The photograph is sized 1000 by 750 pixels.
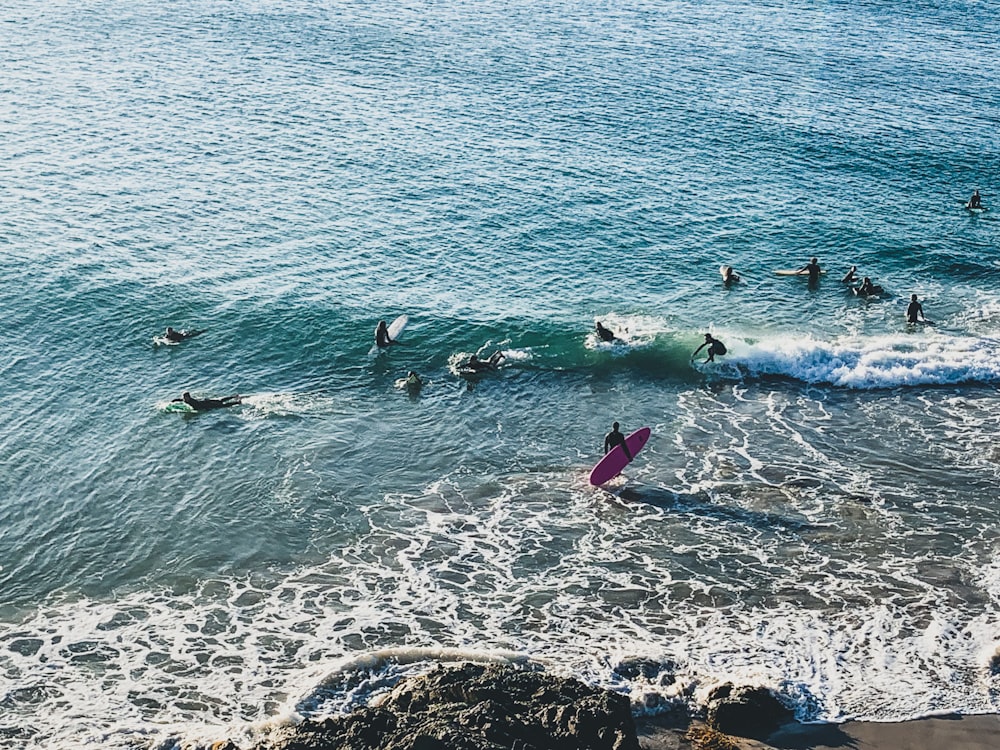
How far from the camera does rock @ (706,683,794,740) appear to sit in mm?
21703

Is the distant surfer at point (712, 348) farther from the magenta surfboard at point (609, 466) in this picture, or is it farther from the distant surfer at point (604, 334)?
the magenta surfboard at point (609, 466)

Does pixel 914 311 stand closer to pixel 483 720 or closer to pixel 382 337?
pixel 382 337

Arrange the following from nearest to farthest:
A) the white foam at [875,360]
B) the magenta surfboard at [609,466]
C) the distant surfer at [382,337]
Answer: the magenta surfboard at [609,466], the white foam at [875,360], the distant surfer at [382,337]

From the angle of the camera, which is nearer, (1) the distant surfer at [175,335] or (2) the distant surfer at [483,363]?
(2) the distant surfer at [483,363]

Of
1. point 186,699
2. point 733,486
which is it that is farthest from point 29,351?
point 733,486

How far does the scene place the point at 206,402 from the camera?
121 ft

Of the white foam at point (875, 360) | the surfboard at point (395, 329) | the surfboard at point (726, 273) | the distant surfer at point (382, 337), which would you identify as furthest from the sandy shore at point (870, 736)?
the surfboard at point (726, 273)

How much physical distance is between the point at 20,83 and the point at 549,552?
2251 inches

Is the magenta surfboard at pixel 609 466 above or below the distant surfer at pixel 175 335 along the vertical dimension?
above

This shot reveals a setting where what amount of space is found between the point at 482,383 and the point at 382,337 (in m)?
4.58

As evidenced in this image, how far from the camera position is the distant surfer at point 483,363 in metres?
40.1

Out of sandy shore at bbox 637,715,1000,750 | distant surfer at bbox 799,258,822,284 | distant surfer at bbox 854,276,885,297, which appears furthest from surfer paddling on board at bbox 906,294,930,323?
sandy shore at bbox 637,715,1000,750

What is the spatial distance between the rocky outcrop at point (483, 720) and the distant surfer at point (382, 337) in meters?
21.1

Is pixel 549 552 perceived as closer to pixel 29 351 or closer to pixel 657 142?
pixel 29 351
